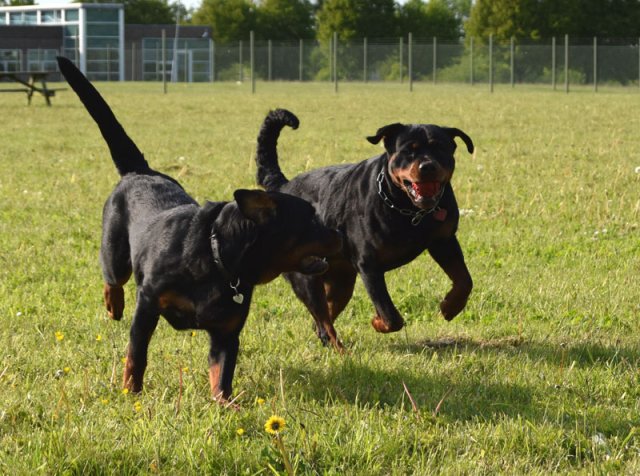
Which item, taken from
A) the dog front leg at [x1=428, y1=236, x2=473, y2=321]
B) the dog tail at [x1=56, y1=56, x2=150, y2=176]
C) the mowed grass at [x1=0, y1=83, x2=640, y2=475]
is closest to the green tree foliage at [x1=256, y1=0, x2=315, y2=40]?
the mowed grass at [x1=0, y1=83, x2=640, y2=475]

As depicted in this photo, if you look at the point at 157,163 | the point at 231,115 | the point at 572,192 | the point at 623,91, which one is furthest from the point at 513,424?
the point at 623,91

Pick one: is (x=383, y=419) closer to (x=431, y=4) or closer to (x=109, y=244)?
(x=109, y=244)

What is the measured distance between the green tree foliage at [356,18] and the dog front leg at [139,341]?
6867 centimetres

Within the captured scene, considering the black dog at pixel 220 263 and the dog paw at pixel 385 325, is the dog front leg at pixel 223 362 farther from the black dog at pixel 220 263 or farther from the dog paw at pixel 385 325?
the dog paw at pixel 385 325

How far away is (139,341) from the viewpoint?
4031mm

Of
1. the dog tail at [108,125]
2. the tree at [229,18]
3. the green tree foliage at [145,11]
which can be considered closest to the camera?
the dog tail at [108,125]

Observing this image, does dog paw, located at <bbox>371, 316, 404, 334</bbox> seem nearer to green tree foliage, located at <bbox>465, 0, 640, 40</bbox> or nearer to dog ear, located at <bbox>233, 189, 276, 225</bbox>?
dog ear, located at <bbox>233, 189, 276, 225</bbox>

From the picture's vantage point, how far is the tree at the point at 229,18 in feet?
268

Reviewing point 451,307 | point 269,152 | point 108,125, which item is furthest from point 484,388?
point 108,125

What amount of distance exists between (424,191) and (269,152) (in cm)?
141

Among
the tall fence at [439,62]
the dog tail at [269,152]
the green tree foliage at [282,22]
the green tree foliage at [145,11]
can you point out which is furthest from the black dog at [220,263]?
the green tree foliage at [145,11]

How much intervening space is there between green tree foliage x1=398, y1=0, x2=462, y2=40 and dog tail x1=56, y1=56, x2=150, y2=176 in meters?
71.3

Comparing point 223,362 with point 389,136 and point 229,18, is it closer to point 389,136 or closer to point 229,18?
point 389,136

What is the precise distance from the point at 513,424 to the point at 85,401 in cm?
173
